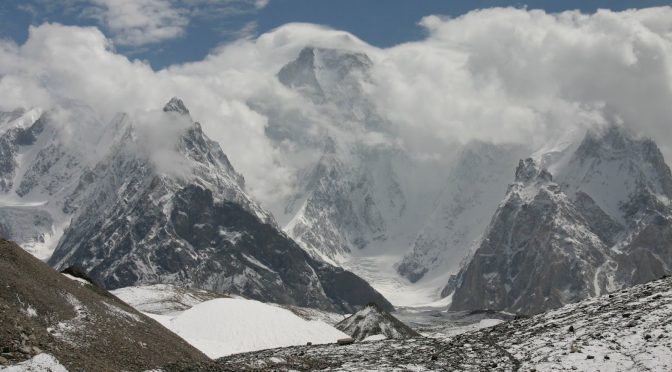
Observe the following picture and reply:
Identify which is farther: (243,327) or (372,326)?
(372,326)

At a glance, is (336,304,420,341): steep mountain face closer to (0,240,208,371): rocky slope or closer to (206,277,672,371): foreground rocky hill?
(0,240,208,371): rocky slope

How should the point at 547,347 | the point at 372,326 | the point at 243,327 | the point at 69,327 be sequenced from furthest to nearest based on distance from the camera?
the point at 372,326, the point at 243,327, the point at 69,327, the point at 547,347

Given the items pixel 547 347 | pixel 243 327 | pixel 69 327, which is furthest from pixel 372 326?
pixel 547 347

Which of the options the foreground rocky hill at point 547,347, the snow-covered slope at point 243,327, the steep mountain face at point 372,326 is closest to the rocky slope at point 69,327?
the foreground rocky hill at point 547,347

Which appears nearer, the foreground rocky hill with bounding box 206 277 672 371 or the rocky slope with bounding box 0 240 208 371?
the rocky slope with bounding box 0 240 208 371

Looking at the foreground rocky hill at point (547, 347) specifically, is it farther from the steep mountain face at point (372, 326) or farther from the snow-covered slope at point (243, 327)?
the steep mountain face at point (372, 326)

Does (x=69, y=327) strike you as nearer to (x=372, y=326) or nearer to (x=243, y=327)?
(x=243, y=327)

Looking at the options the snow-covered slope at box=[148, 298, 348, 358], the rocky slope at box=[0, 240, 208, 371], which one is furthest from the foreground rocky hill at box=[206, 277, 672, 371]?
the snow-covered slope at box=[148, 298, 348, 358]

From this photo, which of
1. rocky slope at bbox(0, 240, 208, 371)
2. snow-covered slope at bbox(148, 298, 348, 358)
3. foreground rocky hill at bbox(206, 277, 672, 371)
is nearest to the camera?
rocky slope at bbox(0, 240, 208, 371)
